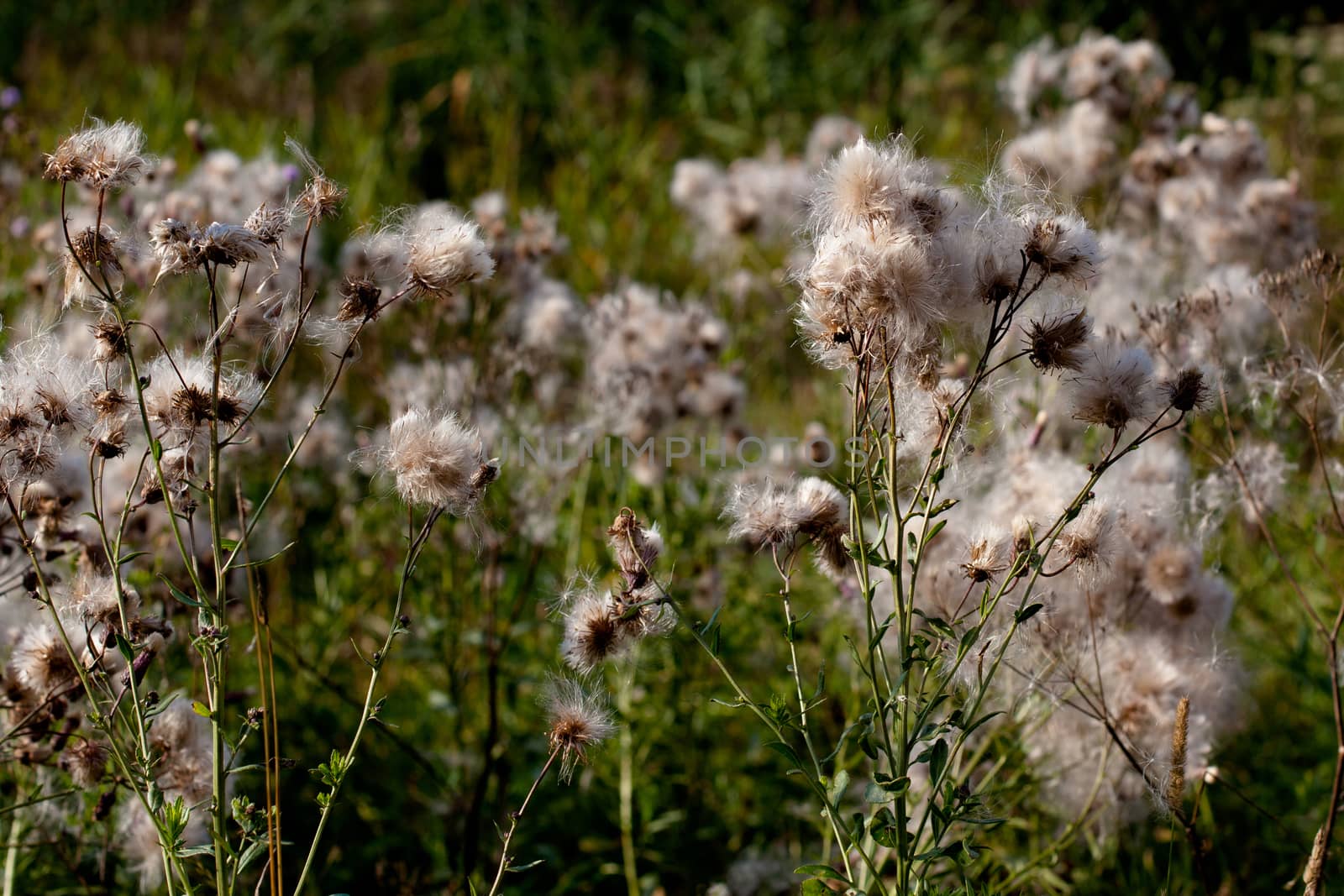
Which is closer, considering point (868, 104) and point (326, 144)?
point (326, 144)

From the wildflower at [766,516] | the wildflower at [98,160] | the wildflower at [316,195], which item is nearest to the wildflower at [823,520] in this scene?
the wildflower at [766,516]

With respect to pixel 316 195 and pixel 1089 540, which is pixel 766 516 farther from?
pixel 316 195

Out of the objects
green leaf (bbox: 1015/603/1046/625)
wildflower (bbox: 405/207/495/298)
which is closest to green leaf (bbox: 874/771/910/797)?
green leaf (bbox: 1015/603/1046/625)

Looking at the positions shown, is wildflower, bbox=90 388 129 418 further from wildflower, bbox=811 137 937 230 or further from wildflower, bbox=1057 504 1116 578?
wildflower, bbox=1057 504 1116 578

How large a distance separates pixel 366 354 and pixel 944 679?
2.01 m

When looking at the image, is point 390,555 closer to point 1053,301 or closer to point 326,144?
point 1053,301

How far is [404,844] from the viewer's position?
2.53 metres

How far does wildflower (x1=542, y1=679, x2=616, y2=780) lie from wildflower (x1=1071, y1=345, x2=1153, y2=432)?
69 cm

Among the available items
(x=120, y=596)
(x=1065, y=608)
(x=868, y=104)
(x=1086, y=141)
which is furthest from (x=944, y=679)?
(x=868, y=104)

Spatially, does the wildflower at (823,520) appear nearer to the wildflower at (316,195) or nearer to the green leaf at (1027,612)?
the green leaf at (1027,612)

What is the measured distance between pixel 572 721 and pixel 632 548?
0.22 meters

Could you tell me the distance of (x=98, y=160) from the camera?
1458 mm

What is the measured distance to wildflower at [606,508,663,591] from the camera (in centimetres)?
143

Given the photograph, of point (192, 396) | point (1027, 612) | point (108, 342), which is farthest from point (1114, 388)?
point (108, 342)
